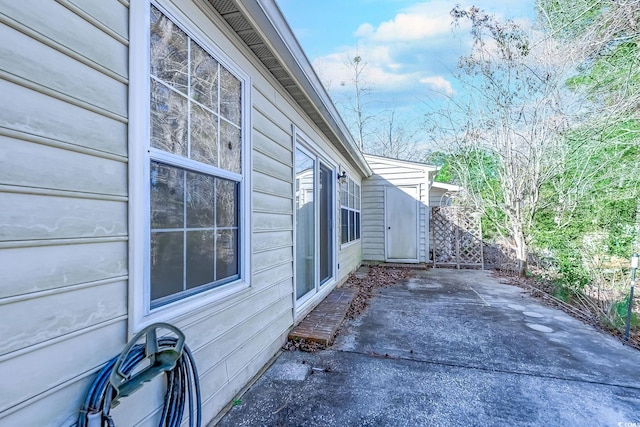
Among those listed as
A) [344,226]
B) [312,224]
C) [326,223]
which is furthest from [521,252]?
[312,224]

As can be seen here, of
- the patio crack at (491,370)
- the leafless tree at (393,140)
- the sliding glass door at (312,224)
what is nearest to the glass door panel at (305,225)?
the sliding glass door at (312,224)

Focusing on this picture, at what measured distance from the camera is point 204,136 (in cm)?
190

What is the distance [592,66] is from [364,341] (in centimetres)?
564

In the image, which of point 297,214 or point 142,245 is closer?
point 142,245

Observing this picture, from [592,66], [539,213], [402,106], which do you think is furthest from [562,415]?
[402,106]

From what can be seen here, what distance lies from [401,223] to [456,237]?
147cm

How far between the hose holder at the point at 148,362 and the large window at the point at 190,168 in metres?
0.18

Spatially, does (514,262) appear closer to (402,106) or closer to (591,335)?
(591,335)

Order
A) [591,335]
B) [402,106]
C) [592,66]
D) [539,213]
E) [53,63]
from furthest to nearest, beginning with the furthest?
1. [402,106]
2. [539,213]
3. [592,66]
4. [591,335]
5. [53,63]

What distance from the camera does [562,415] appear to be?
201cm

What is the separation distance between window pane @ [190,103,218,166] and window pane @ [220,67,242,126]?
174 millimetres

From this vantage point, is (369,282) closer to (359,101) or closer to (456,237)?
(456,237)

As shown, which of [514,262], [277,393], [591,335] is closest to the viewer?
[277,393]

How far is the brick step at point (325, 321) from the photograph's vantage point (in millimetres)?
3143
